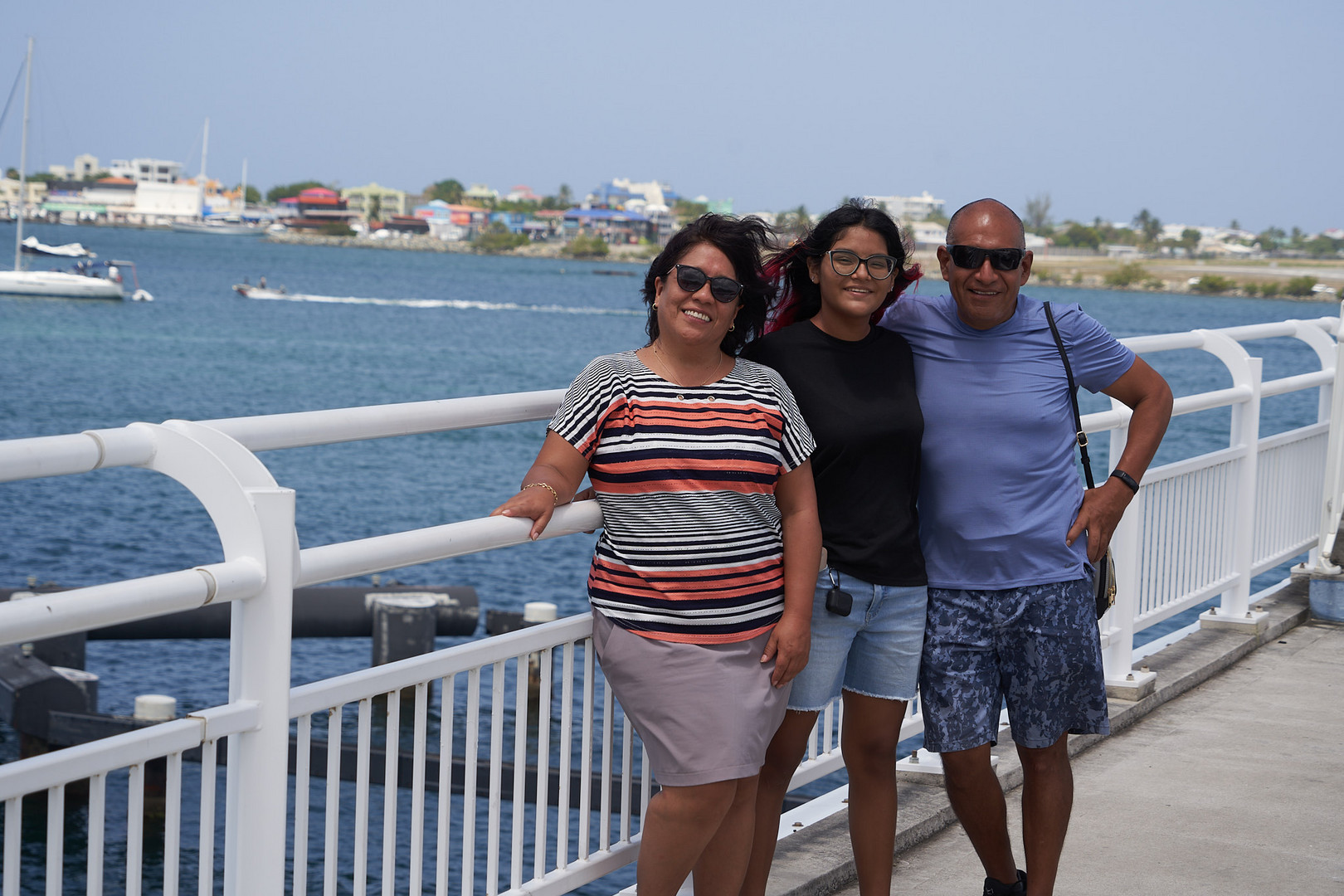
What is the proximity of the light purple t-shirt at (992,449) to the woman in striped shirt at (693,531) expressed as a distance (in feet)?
1.53

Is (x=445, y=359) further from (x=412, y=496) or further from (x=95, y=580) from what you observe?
(x=95, y=580)

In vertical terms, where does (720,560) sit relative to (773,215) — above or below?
below

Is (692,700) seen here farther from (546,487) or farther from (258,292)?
(258,292)

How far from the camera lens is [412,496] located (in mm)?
32188

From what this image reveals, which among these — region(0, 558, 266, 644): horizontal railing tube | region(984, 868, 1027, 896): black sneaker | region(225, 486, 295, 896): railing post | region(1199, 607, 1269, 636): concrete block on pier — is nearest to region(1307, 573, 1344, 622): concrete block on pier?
region(1199, 607, 1269, 636): concrete block on pier

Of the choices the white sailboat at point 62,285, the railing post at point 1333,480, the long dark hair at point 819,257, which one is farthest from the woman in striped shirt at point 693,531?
the white sailboat at point 62,285

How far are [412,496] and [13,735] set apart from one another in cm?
1690

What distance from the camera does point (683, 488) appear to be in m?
2.37

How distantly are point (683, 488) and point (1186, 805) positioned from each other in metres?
2.43

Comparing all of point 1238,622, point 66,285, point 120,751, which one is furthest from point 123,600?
point 66,285

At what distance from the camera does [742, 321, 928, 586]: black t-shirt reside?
8.68 ft

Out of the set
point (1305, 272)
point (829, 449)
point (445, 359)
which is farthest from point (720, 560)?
point (1305, 272)

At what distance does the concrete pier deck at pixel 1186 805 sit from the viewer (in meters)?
3.45

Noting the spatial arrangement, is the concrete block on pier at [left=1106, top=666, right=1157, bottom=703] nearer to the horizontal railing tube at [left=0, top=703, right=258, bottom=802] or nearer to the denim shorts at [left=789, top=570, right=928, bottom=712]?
the denim shorts at [left=789, top=570, right=928, bottom=712]
